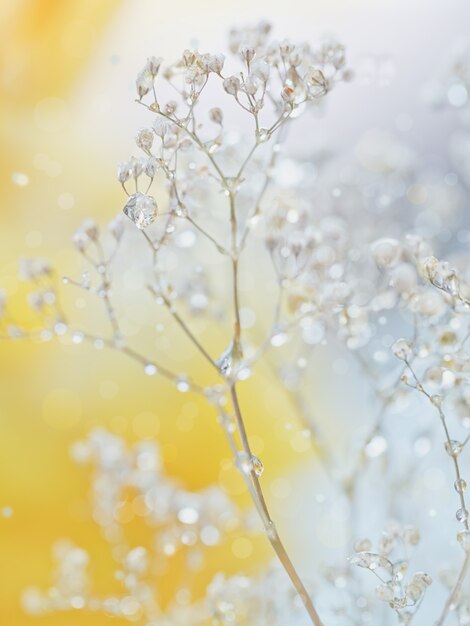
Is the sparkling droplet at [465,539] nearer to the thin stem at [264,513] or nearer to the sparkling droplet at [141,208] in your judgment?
the thin stem at [264,513]

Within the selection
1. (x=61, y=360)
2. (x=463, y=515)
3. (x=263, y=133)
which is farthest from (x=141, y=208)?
(x=61, y=360)

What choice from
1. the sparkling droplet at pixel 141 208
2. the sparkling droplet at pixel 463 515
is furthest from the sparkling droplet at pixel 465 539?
the sparkling droplet at pixel 141 208

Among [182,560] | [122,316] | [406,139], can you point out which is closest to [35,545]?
[182,560]

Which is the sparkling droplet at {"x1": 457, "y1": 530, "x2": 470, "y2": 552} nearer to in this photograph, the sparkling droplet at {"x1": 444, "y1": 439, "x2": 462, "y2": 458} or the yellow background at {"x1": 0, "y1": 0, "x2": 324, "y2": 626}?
the sparkling droplet at {"x1": 444, "y1": 439, "x2": 462, "y2": 458}

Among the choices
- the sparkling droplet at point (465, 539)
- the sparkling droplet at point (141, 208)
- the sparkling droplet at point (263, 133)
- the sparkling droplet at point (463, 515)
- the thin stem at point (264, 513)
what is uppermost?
the sparkling droplet at point (263, 133)

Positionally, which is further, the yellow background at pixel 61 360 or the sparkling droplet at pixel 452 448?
the yellow background at pixel 61 360

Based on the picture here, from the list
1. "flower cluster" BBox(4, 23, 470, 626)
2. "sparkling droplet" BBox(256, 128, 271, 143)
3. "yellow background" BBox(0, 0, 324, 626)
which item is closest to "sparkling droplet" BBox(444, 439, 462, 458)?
"flower cluster" BBox(4, 23, 470, 626)

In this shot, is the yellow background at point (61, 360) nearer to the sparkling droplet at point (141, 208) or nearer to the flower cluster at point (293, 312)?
the flower cluster at point (293, 312)

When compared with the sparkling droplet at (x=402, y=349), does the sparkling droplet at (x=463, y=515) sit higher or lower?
lower

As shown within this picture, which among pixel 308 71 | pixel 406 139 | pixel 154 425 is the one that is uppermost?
pixel 406 139

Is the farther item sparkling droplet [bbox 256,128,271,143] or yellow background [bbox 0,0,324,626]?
yellow background [bbox 0,0,324,626]

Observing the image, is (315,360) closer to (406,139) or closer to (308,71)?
(406,139)
